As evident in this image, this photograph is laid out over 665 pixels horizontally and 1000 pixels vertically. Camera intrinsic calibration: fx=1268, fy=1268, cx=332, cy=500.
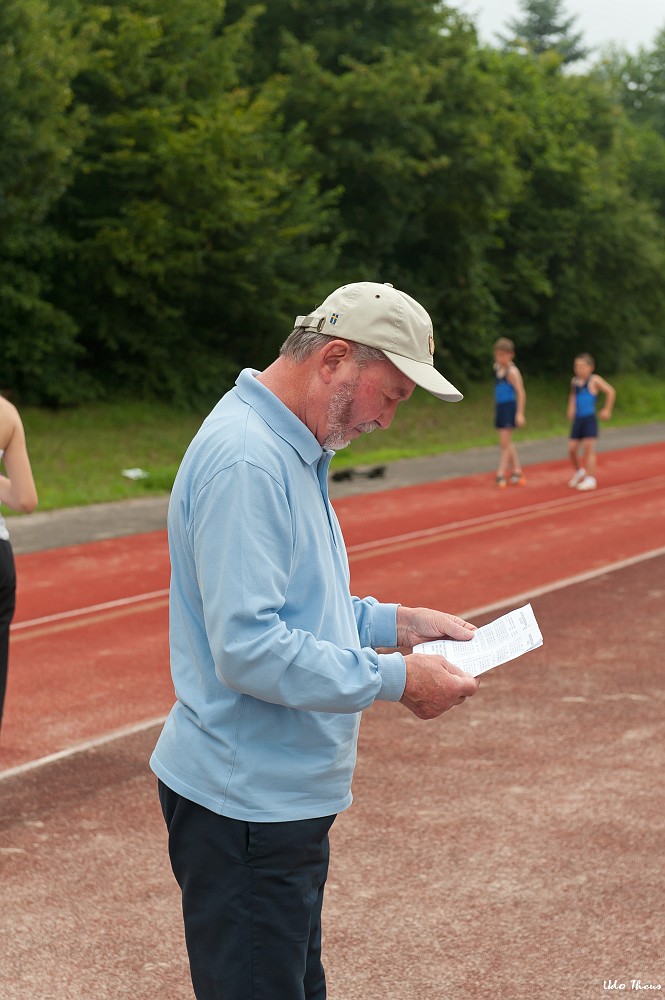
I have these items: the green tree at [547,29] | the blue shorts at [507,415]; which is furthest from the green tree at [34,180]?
the green tree at [547,29]

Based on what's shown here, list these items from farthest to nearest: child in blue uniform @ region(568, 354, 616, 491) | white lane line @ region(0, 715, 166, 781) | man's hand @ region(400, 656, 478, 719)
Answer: child in blue uniform @ region(568, 354, 616, 491), white lane line @ region(0, 715, 166, 781), man's hand @ region(400, 656, 478, 719)

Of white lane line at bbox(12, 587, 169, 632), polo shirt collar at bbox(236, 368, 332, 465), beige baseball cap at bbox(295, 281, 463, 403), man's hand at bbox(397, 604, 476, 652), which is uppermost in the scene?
beige baseball cap at bbox(295, 281, 463, 403)

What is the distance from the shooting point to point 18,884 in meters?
5.04

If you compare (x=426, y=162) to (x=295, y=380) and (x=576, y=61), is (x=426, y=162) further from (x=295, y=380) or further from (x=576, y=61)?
(x=576, y=61)

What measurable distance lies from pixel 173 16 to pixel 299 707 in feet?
87.8

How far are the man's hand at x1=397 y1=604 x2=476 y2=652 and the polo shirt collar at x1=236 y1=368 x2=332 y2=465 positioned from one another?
623 millimetres

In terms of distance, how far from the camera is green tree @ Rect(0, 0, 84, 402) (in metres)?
21.8

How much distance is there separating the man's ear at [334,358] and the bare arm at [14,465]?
120 inches

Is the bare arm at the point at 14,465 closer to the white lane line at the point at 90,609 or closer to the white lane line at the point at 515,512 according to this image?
the white lane line at the point at 90,609

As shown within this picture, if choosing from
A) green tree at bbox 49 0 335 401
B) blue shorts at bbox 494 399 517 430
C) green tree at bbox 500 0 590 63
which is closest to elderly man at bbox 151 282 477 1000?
blue shorts at bbox 494 399 517 430

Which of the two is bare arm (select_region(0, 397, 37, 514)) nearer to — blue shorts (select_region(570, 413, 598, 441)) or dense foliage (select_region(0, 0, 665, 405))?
blue shorts (select_region(570, 413, 598, 441))

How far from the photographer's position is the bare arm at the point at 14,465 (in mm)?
5590

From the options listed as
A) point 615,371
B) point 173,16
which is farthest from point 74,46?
point 615,371

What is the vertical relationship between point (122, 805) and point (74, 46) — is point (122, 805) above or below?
below
